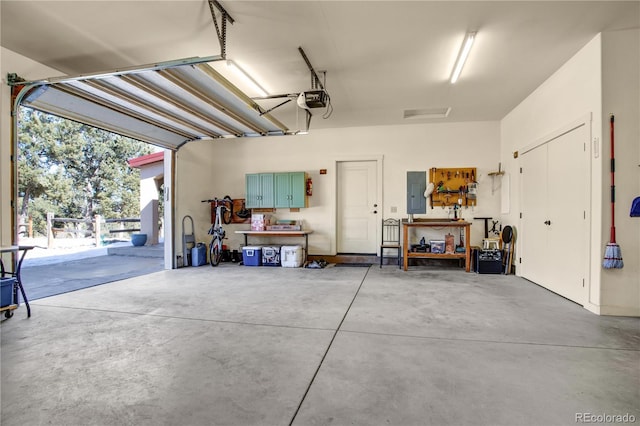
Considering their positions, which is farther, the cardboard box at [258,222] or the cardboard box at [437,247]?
the cardboard box at [258,222]

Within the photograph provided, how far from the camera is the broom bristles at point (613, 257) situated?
10.8 feet

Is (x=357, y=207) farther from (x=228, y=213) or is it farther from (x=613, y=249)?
(x=613, y=249)

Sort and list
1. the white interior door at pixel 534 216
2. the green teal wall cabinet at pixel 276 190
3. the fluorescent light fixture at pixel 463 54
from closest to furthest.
A: the fluorescent light fixture at pixel 463 54, the white interior door at pixel 534 216, the green teal wall cabinet at pixel 276 190

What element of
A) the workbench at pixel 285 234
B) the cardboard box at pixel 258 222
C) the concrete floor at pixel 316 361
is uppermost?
the cardboard box at pixel 258 222

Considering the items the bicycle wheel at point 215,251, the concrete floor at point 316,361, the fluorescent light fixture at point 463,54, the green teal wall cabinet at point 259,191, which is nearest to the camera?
the concrete floor at point 316,361

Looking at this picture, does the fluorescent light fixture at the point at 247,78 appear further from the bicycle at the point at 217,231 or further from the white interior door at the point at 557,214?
the white interior door at the point at 557,214

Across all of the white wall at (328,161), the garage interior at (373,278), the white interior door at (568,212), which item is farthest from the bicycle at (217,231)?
the white interior door at (568,212)

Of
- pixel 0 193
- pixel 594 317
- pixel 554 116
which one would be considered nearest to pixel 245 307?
pixel 0 193

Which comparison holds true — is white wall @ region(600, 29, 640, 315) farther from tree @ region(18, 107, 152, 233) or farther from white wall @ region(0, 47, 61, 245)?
tree @ region(18, 107, 152, 233)

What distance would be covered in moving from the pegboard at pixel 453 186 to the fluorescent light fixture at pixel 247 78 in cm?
400

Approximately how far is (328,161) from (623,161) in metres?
5.13

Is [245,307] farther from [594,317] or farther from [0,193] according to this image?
[594,317]

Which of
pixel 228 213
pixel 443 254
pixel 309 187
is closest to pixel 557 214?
pixel 443 254

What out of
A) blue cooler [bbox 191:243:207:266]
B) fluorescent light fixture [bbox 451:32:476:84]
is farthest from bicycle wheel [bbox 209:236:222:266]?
fluorescent light fixture [bbox 451:32:476:84]
